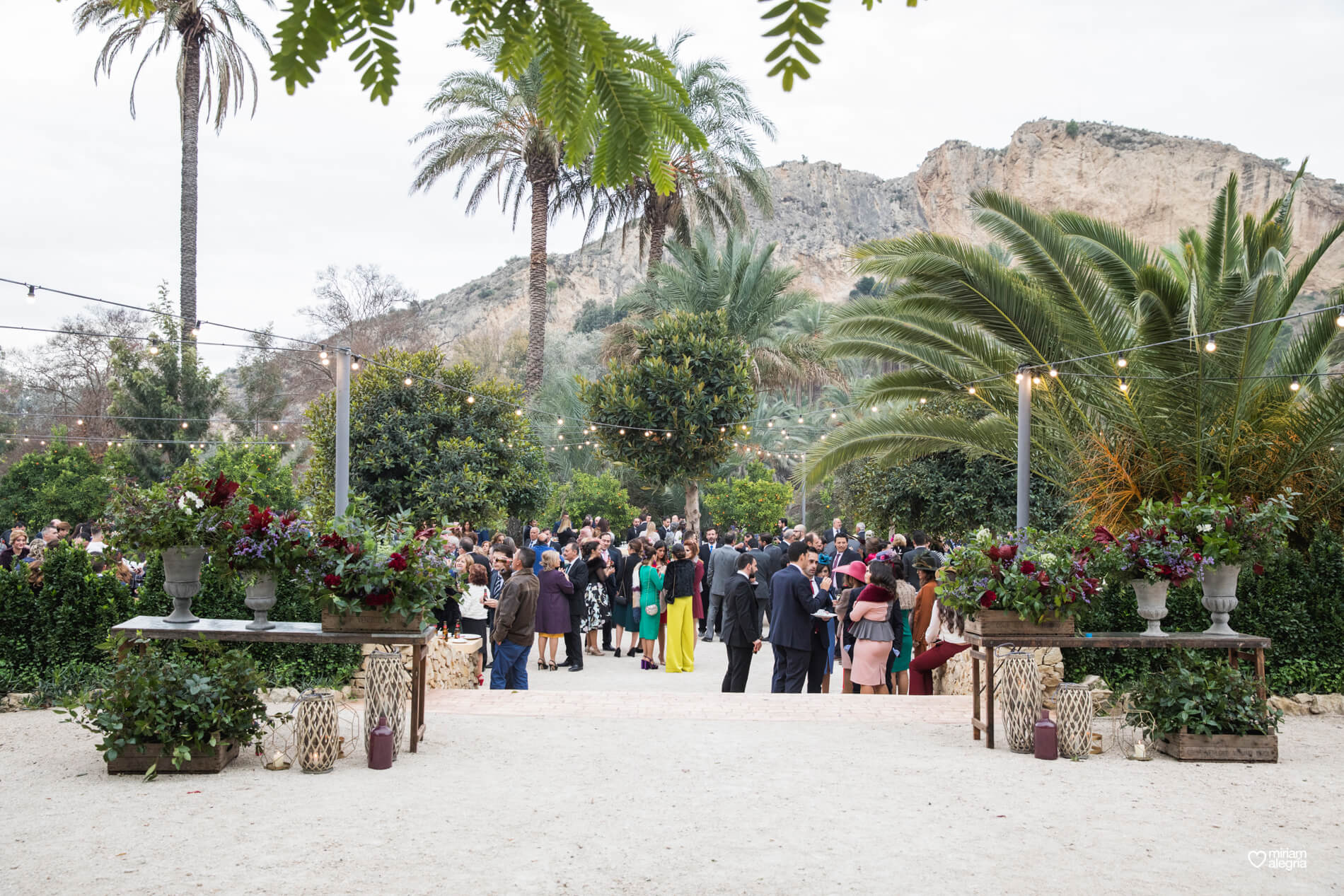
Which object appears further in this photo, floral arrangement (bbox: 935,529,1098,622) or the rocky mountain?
the rocky mountain

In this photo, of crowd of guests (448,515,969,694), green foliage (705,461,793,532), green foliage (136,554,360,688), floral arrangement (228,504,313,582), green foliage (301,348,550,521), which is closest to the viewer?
floral arrangement (228,504,313,582)

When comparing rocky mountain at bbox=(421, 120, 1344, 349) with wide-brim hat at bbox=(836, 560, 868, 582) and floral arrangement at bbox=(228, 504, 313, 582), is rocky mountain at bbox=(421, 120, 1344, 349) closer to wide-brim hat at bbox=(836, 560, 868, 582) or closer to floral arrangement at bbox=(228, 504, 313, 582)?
wide-brim hat at bbox=(836, 560, 868, 582)

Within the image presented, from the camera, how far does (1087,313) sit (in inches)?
419

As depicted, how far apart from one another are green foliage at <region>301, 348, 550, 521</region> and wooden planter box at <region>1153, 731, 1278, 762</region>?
13.0 m

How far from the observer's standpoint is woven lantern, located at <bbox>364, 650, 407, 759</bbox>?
6406 millimetres

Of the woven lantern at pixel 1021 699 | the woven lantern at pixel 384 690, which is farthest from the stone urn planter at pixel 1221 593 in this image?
the woven lantern at pixel 384 690

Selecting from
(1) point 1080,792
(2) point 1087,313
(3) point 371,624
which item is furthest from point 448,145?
(1) point 1080,792

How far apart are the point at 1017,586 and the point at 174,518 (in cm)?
559

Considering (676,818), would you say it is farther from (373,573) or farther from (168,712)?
(168,712)

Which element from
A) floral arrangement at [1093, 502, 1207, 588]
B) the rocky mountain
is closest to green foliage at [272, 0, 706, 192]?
floral arrangement at [1093, 502, 1207, 588]

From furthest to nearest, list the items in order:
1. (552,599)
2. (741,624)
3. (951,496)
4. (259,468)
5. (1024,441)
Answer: (259,468) < (951,496) < (552,599) < (1024,441) < (741,624)

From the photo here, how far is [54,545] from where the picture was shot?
28.5ft

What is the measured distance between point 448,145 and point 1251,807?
17.9 metres

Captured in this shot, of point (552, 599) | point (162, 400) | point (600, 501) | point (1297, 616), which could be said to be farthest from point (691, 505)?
point (1297, 616)
